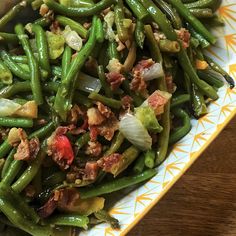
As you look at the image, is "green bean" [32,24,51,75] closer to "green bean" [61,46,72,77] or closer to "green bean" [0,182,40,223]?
"green bean" [61,46,72,77]

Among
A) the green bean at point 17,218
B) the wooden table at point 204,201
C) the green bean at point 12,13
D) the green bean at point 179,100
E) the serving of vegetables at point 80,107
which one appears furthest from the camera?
the wooden table at point 204,201

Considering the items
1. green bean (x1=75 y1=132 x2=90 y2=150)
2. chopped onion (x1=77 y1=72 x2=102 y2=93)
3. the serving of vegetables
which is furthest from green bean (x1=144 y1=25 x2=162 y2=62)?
green bean (x1=75 y1=132 x2=90 y2=150)

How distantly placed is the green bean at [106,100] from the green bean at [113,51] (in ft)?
0.80

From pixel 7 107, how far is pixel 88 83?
1.48ft

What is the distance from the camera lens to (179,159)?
2.64 metres

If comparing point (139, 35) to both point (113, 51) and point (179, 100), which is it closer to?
point (113, 51)

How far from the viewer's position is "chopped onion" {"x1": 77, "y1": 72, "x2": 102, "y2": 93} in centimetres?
255

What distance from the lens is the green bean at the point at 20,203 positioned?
238cm

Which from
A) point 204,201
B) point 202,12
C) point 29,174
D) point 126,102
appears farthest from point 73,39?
point 204,201

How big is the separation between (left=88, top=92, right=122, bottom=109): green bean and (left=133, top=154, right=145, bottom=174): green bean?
1.07ft

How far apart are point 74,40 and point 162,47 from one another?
51cm

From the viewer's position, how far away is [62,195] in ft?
8.24

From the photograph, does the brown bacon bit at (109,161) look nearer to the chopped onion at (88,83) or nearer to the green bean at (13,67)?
the chopped onion at (88,83)

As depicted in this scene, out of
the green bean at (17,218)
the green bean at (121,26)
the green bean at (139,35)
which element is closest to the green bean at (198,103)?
the green bean at (139,35)
